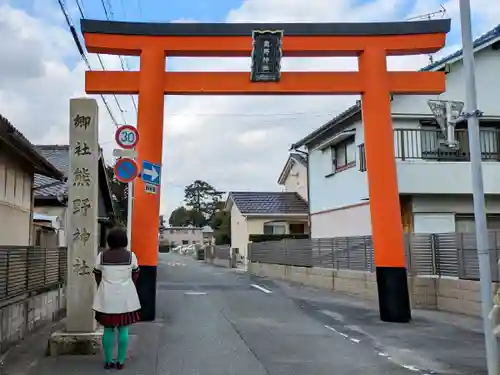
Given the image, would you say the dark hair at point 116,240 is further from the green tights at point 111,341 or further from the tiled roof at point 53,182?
the tiled roof at point 53,182

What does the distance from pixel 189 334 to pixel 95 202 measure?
3042 mm

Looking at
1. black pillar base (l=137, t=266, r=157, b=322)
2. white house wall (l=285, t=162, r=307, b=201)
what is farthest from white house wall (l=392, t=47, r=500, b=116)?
white house wall (l=285, t=162, r=307, b=201)

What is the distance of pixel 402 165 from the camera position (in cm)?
1647

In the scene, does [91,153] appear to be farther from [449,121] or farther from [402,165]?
[402,165]

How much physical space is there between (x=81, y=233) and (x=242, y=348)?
9.59 ft

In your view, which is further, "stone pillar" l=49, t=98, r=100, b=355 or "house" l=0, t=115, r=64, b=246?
"house" l=0, t=115, r=64, b=246

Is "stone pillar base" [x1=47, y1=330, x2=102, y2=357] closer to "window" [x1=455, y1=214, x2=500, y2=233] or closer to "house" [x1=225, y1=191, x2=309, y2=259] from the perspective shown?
"window" [x1=455, y1=214, x2=500, y2=233]

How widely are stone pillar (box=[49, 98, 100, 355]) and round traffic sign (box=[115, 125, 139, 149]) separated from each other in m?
1.45

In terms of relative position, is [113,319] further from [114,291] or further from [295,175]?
[295,175]

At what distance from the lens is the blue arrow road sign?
10.5 m

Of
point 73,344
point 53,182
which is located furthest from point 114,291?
point 53,182

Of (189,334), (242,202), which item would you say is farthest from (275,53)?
(242,202)

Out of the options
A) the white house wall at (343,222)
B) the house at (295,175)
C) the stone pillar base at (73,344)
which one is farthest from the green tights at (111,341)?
the house at (295,175)

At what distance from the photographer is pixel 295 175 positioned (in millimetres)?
41156
